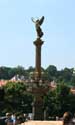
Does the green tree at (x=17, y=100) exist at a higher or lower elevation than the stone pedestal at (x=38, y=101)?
higher

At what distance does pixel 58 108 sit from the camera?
87438 millimetres

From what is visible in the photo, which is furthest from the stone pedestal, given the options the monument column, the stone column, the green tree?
the green tree

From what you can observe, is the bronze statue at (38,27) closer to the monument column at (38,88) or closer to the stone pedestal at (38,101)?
the monument column at (38,88)

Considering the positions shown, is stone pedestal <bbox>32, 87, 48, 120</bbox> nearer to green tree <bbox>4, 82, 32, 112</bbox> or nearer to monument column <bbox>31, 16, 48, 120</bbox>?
monument column <bbox>31, 16, 48, 120</bbox>

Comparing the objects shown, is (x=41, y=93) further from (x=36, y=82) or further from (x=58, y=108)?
Result: (x=58, y=108)

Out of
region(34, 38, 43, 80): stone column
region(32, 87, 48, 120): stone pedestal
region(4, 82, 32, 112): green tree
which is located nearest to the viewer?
region(32, 87, 48, 120): stone pedestal

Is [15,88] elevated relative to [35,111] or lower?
elevated

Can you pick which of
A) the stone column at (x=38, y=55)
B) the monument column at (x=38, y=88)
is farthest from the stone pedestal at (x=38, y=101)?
the stone column at (x=38, y=55)

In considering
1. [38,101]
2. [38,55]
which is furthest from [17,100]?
[38,101]

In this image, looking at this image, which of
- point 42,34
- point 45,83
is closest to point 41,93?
point 45,83

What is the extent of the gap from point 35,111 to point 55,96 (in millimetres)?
40108

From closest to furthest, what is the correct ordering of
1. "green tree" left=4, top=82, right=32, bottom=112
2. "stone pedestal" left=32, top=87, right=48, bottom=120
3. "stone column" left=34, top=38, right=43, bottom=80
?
"stone pedestal" left=32, top=87, right=48, bottom=120 → "stone column" left=34, top=38, right=43, bottom=80 → "green tree" left=4, top=82, right=32, bottom=112

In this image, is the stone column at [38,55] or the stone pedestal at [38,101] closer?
the stone pedestal at [38,101]

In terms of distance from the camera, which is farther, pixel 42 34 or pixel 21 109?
pixel 21 109
